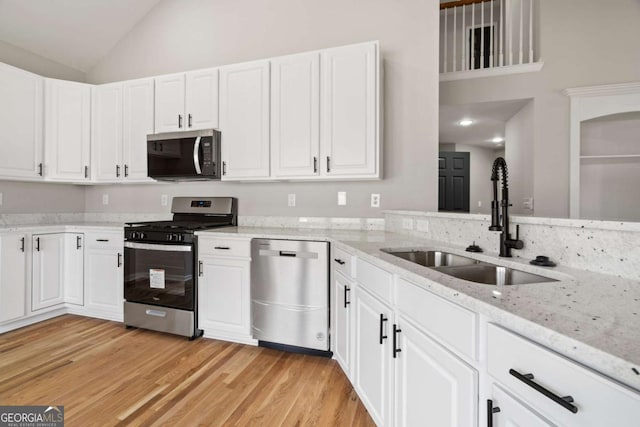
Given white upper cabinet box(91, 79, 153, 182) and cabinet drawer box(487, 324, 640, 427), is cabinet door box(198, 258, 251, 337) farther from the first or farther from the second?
cabinet drawer box(487, 324, 640, 427)

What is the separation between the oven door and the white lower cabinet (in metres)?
0.10

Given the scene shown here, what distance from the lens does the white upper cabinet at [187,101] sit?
9.25ft

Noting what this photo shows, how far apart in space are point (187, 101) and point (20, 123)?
1.65m

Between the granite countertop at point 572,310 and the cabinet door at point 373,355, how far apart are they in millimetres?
328

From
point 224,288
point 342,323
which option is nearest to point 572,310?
point 342,323

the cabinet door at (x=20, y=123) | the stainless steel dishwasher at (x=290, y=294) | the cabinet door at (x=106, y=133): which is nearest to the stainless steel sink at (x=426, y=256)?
the stainless steel dishwasher at (x=290, y=294)

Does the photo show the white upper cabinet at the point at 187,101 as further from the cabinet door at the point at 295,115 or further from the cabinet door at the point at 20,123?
the cabinet door at the point at 20,123

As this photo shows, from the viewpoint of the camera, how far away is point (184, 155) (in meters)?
2.82

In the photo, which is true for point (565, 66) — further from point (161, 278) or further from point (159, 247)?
point (161, 278)

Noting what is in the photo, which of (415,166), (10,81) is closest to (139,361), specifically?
(415,166)

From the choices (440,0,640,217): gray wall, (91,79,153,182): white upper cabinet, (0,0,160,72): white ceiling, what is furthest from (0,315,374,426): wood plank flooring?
(440,0,640,217): gray wall

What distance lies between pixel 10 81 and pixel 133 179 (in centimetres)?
136

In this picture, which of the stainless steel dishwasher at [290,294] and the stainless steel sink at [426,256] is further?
the stainless steel dishwasher at [290,294]

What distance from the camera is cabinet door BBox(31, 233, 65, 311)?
109 inches
